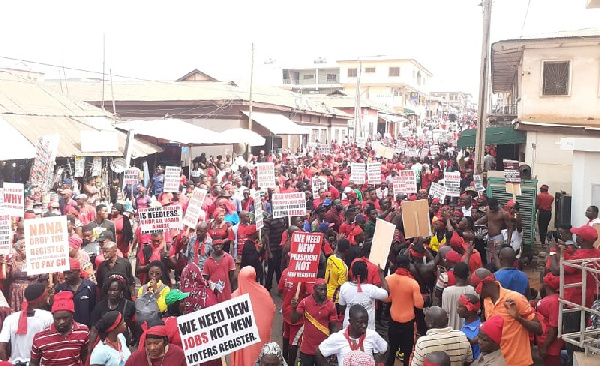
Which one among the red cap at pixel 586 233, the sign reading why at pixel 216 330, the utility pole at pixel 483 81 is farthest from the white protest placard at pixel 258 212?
the utility pole at pixel 483 81

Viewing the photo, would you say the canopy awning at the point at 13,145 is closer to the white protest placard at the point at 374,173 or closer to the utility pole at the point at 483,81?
the white protest placard at the point at 374,173

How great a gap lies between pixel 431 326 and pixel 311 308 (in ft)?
4.71

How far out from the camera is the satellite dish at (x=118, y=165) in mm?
20109

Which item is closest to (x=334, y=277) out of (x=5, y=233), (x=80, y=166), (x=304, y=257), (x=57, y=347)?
(x=304, y=257)

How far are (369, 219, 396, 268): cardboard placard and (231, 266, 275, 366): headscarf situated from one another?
5.04 feet

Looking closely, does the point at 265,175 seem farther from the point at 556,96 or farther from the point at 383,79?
the point at 383,79

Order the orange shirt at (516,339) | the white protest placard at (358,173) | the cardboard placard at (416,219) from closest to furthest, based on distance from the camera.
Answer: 1. the orange shirt at (516,339)
2. the cardboard placard at (416,219)
3. the white protest placard at (358,173)

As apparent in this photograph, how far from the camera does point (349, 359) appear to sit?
506 cm

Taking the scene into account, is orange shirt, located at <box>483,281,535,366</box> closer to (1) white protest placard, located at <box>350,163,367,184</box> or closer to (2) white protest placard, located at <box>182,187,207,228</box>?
(2) white protest placard, located at <box>182,187,207,228</box>

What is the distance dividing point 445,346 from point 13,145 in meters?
14.6

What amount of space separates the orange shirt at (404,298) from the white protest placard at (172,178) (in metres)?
8.37

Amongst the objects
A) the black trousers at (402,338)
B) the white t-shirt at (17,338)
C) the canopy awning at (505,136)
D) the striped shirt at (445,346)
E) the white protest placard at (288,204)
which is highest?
the canopy awning at (505,136)

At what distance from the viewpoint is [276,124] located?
32.0 m

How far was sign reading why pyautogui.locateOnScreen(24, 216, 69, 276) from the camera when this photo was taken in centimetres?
707
